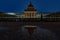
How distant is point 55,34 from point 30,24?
538mm

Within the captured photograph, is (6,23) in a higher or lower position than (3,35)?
higher

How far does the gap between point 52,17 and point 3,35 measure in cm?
105

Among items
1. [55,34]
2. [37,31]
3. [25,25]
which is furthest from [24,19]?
[55,34]

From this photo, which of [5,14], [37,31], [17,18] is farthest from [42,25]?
[5,14]

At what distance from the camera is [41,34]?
380cm

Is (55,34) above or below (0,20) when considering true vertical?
below

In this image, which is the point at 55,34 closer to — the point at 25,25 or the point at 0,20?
the point at 25,25

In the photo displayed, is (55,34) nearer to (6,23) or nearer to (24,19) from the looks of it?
(24,19)

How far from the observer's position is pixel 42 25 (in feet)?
12.7

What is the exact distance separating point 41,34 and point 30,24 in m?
0.30

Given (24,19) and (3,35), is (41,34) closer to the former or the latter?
(24,19)

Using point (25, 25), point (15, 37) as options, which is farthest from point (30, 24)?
point (15, 37)

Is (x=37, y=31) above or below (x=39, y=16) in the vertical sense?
below

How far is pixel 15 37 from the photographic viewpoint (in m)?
3.71
